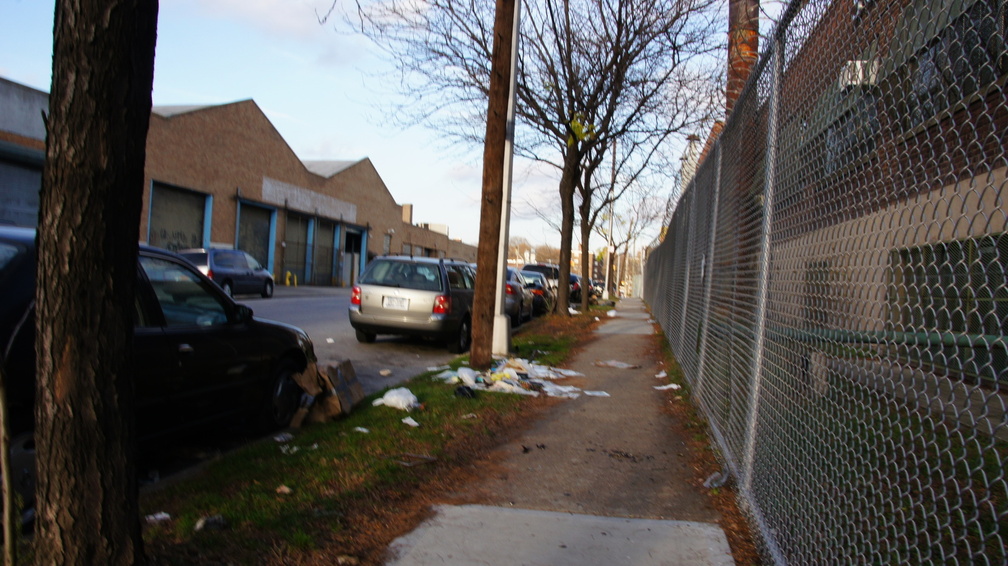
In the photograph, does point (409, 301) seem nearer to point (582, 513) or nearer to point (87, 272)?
point (582, 513)

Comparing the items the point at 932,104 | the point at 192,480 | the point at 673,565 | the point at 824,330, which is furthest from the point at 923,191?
the point at 192,480

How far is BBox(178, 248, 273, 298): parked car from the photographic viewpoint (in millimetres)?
20859

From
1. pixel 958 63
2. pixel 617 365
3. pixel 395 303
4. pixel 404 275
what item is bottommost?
pixel 617 365

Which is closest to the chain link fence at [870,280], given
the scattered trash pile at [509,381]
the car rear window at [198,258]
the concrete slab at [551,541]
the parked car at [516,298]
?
the concrete slab at [551,541]

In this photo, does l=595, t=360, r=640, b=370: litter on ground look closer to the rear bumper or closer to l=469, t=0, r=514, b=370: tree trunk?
l=469, t=0, r=514, b=370: tree trunk

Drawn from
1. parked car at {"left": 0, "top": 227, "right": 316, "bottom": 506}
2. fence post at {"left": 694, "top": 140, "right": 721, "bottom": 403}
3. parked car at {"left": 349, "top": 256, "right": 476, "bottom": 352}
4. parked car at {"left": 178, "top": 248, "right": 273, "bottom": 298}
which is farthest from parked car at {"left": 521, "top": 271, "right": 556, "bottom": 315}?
parked car at {"left": 0, "top": 227, "right": 316, "bottom": 506}

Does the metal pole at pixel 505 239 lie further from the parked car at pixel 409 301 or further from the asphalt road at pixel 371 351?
the parked car at pixel 409 301

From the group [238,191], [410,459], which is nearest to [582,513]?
[410,459]

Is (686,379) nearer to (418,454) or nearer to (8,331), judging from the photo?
(418,454)

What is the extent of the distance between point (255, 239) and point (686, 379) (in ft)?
106

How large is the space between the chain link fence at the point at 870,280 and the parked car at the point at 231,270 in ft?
61.4

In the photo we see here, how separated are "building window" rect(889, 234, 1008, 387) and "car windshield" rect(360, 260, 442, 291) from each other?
9.45 m

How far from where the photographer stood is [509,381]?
8031 millimetres

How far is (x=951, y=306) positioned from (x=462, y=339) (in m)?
9.91
